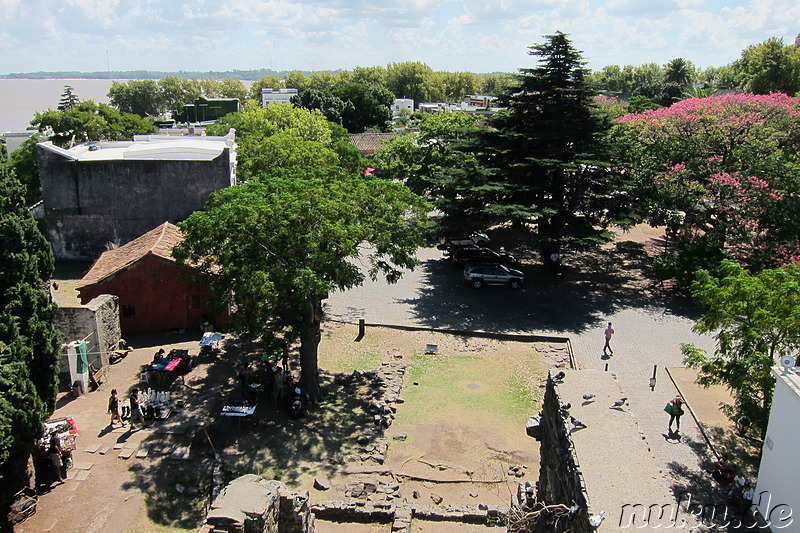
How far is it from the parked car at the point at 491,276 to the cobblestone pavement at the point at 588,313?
1.46ft

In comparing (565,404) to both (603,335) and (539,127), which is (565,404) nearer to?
(603,335)

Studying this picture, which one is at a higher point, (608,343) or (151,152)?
(151,152)

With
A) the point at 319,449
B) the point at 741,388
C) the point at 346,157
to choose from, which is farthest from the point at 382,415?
the point at 346,157

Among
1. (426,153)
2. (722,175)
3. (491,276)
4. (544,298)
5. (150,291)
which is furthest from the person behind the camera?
(426,153)

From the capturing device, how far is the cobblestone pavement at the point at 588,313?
2100 cm

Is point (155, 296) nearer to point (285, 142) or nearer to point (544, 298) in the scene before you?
point (285, 142)

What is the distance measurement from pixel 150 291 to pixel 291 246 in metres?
9.92

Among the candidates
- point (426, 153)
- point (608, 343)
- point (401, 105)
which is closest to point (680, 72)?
point (401, 105)

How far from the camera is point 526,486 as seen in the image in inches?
654

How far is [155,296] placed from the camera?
25.5 metres

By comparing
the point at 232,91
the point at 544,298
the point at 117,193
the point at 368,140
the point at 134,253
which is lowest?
the point at 544,298

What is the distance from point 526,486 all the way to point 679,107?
986 inches

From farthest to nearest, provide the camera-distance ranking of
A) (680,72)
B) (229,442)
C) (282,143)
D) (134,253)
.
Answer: (680,72)
(282,143)
(134,253)
(229,442)

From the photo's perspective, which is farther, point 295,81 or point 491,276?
point 295,81
